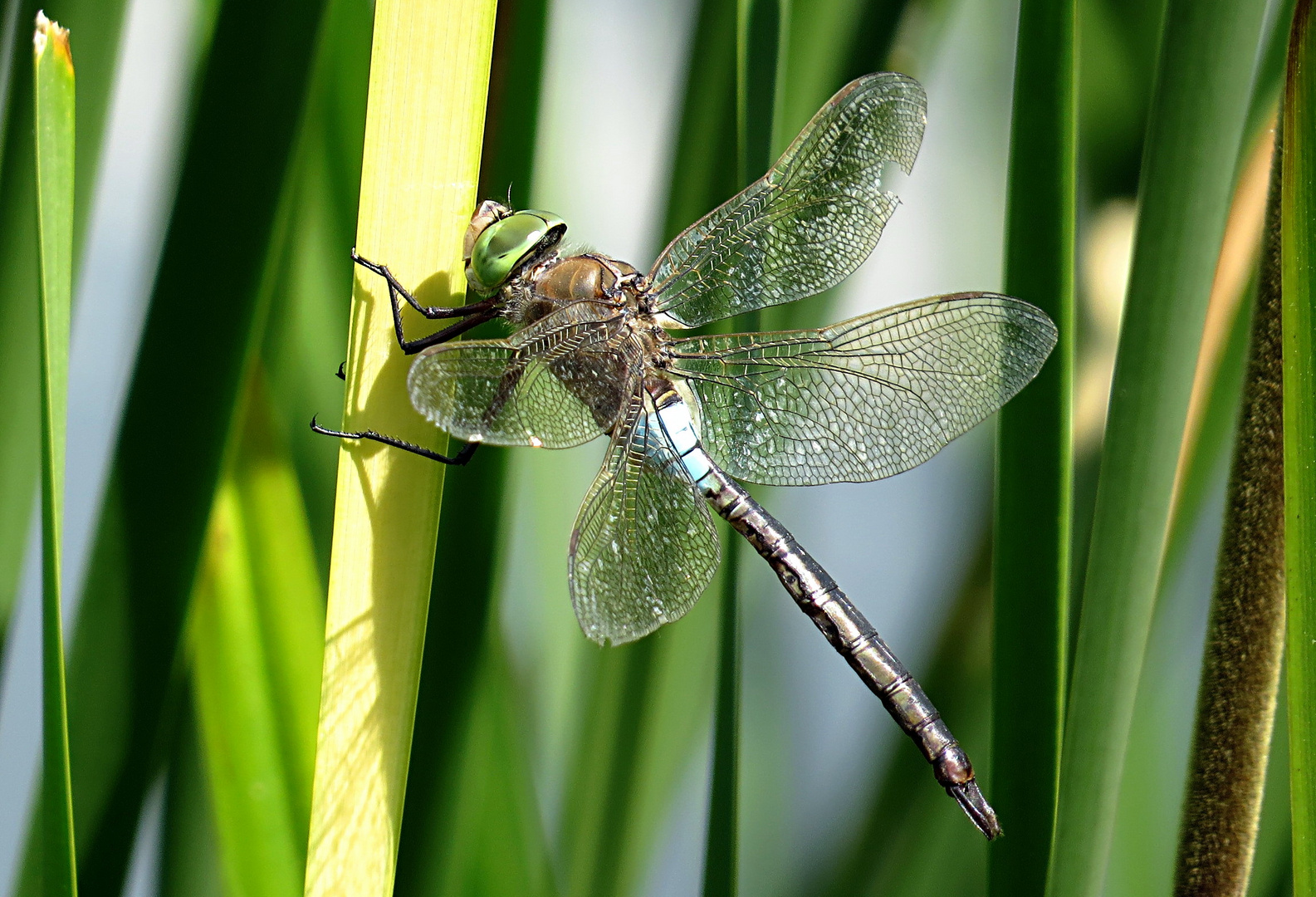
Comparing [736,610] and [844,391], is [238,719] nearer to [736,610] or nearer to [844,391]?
[736,610]

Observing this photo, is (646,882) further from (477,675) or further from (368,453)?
(368,453)

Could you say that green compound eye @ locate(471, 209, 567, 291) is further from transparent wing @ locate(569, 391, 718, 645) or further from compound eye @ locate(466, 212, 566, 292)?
transparent wing @ locate(569, 391, 718, 645)

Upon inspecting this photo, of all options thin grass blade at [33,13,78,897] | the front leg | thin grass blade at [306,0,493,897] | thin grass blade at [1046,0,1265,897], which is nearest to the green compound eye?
the front leg

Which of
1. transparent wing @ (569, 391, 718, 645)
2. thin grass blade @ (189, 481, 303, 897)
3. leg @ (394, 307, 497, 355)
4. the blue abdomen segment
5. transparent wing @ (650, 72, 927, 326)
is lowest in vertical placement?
thin grass blade @ (189, 481, 303, 897)

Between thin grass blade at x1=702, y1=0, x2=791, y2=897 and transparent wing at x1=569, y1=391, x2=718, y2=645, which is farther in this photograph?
transparent wing at x1=569, y1=391, x2=718, y2=645

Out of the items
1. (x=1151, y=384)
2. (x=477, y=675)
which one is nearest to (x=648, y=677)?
(x=477, y=675)

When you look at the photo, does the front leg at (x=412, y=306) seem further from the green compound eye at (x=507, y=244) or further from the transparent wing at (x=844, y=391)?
the transparent wing at (x=844, y=391)
